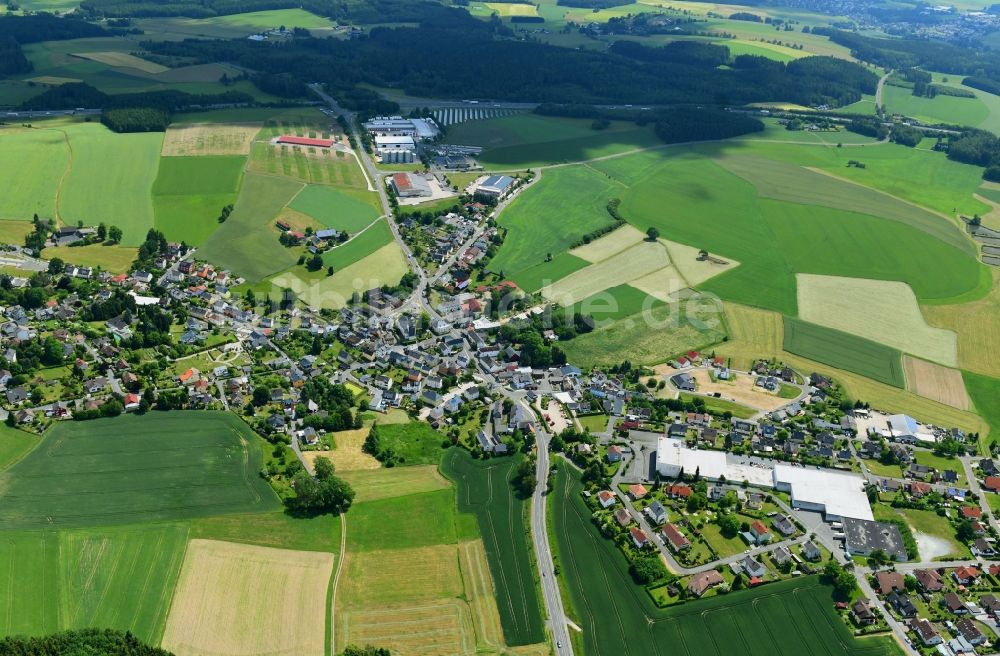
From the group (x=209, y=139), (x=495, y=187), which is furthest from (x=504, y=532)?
(x=209, y=139)

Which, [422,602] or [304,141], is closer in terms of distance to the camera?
[422,602]

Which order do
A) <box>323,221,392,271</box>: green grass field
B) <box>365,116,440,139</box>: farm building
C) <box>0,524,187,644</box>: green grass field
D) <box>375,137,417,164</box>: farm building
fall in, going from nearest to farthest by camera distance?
<box>0,524,187,644</box>: green grass field, <box>323,221,392,271</box>: green grass field, <box>375,137,417,164</box>: farm building, <box>365,116,440,139</box>: farm building

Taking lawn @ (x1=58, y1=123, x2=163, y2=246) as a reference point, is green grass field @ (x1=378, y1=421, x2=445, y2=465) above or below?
below

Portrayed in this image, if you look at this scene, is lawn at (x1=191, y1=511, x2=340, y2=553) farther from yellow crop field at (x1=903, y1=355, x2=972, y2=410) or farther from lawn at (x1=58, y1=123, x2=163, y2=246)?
yellow crop field at (x1=903, y1=355, x2=972, y2=410)

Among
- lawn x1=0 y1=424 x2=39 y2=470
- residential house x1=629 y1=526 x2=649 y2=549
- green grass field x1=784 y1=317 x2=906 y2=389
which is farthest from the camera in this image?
green grass field x1=784 y1=317 x2=906 y2=389

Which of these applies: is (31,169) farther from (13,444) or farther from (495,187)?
(495,187)

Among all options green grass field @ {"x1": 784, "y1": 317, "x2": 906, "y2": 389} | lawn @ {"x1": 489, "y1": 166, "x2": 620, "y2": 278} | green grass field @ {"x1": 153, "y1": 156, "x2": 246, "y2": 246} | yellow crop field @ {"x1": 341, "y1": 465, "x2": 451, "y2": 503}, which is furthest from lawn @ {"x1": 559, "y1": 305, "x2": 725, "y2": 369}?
green grass field @ {"x1": 153, "y1": 156, "x2": 246, "y2": 246}

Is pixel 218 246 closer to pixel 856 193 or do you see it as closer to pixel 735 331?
pixel 735 331
